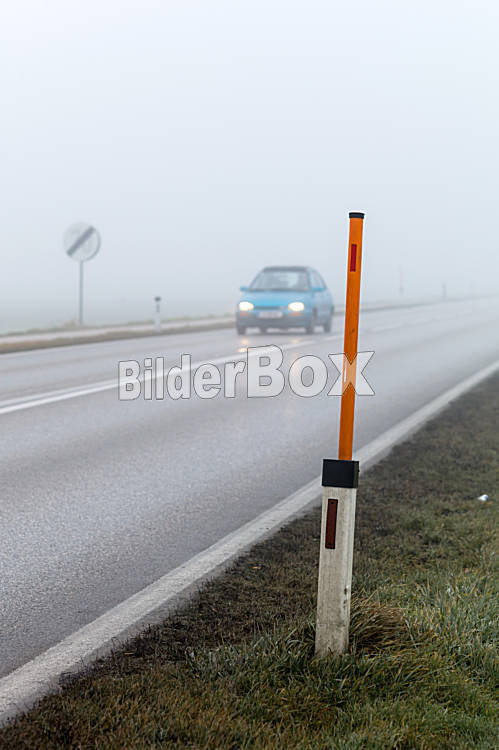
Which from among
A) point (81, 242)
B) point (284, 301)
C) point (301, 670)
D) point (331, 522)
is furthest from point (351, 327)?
point (81, 242)

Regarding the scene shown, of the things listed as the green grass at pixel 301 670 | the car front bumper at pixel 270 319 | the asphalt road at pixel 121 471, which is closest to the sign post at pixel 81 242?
the car front bumper at pixel 270 319

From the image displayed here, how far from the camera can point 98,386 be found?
13.4m

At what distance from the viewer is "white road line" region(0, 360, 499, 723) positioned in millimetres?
3594

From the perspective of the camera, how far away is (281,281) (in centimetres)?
2652

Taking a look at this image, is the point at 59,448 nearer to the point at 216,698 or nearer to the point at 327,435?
the point at 327,435

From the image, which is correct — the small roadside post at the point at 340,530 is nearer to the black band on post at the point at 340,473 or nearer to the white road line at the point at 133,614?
the black band on post at the point at 340,473

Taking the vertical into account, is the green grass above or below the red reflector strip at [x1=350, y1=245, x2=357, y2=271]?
below

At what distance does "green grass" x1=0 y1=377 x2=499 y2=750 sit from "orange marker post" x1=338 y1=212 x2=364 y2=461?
0.76 metres

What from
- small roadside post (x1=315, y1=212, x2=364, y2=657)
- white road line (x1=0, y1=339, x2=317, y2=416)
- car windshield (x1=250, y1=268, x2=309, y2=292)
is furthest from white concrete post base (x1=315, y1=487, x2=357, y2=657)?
car windshield (x1=250, y1=268, x2=309, y2=292)

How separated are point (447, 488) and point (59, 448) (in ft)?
11.8

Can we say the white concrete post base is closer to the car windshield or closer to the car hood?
the car hood

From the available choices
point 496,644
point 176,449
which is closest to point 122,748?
point 496,644

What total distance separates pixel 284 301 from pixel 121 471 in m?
17.7

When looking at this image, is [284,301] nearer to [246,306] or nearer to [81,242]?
[246,306]
